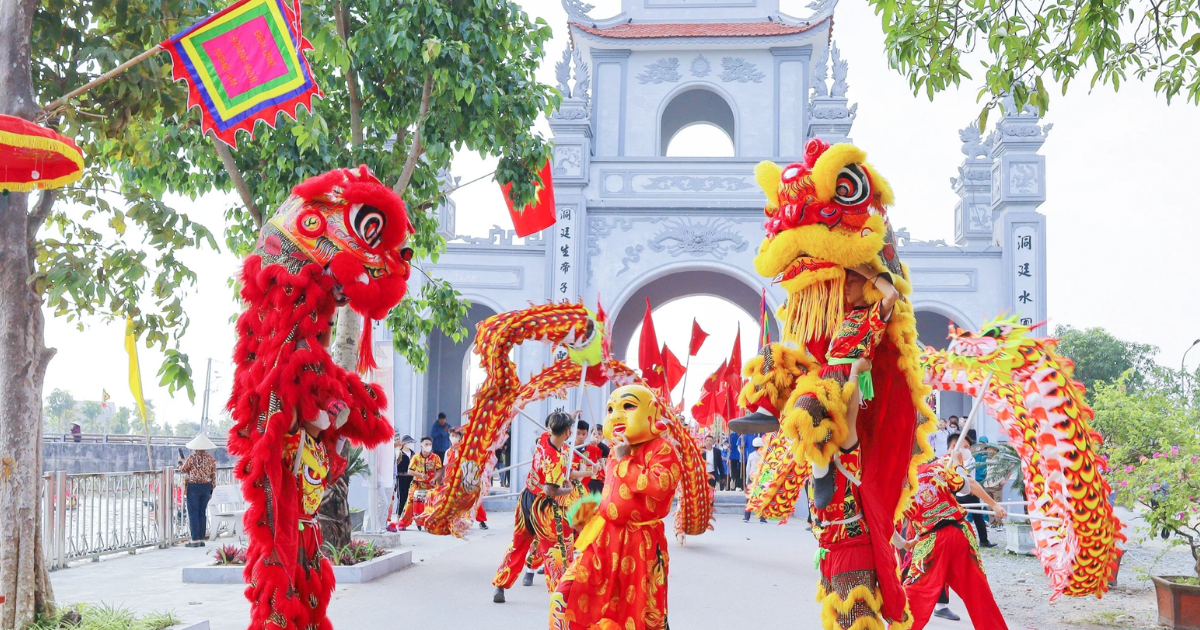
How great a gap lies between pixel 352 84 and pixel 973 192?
14676 millimetres

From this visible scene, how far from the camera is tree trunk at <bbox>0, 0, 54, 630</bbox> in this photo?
4.89 meters

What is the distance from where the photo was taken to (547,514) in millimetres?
7547

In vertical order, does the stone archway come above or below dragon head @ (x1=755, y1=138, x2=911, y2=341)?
above

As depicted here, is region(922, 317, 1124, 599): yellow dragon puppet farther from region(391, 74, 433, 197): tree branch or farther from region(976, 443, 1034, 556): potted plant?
region(976, 443, 1034, 556): potted plant

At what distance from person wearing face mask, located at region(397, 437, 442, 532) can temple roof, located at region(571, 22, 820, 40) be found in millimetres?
8655

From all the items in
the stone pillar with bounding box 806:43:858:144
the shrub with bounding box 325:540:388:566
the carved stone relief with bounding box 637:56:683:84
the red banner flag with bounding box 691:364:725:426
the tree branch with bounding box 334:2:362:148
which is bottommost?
the shrub with bounding box 325:540:388:566

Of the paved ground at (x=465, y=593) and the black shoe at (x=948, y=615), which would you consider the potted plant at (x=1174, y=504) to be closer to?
the paved ground at (x=465, y=593)

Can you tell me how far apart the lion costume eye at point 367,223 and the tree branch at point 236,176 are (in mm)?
4637

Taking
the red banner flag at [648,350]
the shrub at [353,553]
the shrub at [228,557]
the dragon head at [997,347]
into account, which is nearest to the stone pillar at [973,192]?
Answer: the red banner flag at [648,350]

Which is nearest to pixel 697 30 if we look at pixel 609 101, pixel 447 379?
pixel 609 101

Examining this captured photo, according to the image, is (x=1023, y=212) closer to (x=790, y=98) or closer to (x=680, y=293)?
(x=790, y=98)

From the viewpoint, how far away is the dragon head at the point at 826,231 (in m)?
3.83

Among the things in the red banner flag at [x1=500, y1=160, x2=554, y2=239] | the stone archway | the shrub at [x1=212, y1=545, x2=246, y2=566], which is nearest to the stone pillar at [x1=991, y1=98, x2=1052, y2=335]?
the stone archway

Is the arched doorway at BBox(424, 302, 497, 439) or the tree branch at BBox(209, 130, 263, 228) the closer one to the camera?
the tree branch at BBox(209, 130, 263, 228)
